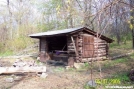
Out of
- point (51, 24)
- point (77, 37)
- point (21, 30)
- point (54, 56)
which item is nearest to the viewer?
point (77, 37)

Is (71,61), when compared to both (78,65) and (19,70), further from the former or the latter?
(19,70)

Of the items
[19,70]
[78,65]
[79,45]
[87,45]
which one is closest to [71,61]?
[78,65]

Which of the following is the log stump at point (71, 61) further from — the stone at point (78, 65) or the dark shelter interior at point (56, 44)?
the dark shelter interior at point (56, 44)

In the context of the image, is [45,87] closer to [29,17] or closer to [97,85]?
[97,85]

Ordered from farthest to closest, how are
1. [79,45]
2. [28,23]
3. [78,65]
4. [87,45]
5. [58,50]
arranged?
1. [28,23]
2. [58,50]
3. [87,45]
4. [79,45]
5. [78,65]

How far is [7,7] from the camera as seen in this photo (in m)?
29.5

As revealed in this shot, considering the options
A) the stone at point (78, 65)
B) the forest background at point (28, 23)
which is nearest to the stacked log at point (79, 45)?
the stone at point (78, 65)

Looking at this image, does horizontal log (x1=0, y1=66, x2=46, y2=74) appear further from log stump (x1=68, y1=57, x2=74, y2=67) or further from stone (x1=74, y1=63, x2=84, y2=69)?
log stump (x1=68, y1=57, x2=74, y2=67)

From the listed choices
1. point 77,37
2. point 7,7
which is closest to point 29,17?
point 7,7

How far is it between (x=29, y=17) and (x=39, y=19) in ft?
6.52

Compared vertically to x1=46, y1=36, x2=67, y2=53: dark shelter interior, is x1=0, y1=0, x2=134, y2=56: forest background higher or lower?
higher

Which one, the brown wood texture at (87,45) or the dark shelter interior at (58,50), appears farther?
the dark shelter interior at (58,50)

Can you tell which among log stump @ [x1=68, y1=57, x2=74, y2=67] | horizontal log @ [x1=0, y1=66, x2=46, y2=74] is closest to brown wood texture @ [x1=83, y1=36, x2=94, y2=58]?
log stump @ [x1=68, y1=57, x2=74, y2=67]

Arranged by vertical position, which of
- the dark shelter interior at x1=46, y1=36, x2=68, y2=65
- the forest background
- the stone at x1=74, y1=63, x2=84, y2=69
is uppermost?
the forest background
